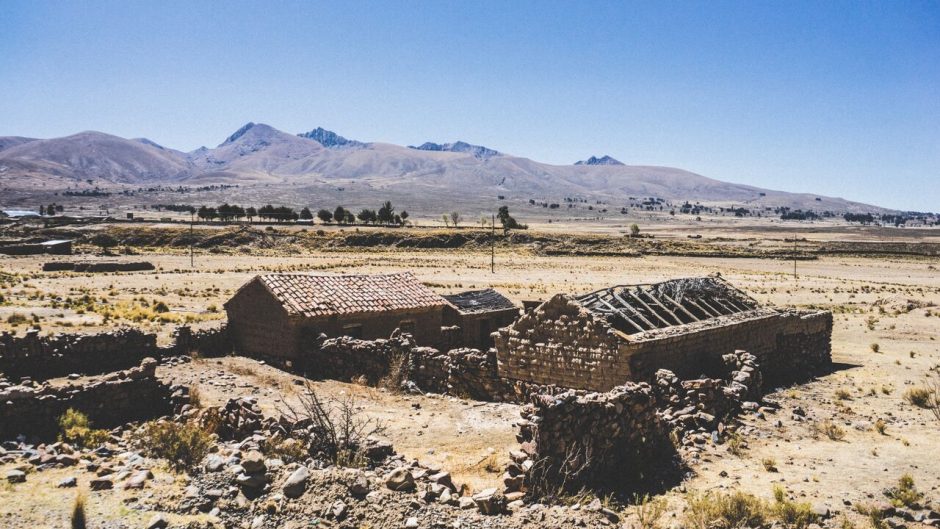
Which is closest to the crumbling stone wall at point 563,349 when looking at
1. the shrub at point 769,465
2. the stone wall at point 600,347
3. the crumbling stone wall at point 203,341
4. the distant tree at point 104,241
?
the stone wall at point 600,347

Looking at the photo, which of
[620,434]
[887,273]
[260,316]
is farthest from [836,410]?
[887,273]

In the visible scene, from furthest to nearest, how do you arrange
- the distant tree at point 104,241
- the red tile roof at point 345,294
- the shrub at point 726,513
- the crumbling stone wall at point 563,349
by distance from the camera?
the distant tree at point 104,241, the red tile roof at point 345,294, the crumbling stone wall at point 563,349, the shrub at point 726,513

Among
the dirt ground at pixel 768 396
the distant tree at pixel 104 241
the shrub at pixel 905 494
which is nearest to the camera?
the shrub at pixel 905 494

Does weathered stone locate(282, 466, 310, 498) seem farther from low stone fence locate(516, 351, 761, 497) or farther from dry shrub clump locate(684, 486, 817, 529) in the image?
dry shrub clump locate(684, 486, 817, 529)

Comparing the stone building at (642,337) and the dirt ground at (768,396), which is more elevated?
the stone building at (642,337)

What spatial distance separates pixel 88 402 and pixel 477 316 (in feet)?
40.0

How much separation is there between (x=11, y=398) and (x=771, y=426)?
42.6 ft

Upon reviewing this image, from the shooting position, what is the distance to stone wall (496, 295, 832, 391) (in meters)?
13.5

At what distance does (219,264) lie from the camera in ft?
214

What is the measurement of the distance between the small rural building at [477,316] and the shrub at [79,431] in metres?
11.3

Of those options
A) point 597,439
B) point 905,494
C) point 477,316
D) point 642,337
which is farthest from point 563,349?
point 477,316

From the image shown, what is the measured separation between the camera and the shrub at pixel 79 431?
406 inches

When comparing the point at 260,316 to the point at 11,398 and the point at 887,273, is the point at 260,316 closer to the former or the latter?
the point at 11,398

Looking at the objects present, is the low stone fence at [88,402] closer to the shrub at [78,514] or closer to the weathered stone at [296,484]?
the shrub at [78,514]
